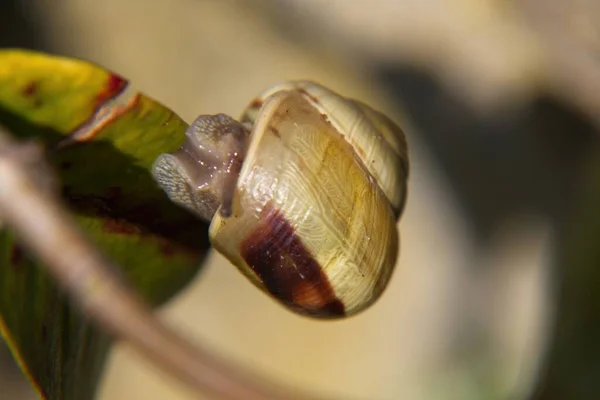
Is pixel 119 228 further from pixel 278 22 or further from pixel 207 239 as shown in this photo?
pixel 278 22

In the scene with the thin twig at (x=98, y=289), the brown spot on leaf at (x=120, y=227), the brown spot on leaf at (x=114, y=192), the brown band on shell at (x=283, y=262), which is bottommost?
the brown spot on leaf at (x=120, y=227)

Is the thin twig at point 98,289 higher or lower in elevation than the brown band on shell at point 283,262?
higher

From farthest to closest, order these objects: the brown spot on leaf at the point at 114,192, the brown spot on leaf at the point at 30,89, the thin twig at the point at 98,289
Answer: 1. the brown spot on leaf at the point at 114,192
2. the brown spot on leaf at the point at 30,89
3. the thin twig at the point at 98,289

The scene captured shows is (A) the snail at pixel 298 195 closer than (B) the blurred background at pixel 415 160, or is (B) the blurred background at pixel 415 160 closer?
(A) the snail at pixel 298 195

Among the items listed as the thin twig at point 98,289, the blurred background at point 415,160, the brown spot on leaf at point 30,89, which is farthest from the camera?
the blurred background at point 415,160

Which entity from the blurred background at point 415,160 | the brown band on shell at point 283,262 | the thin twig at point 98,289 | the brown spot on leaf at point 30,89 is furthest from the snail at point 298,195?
the blurred background at point 415,160

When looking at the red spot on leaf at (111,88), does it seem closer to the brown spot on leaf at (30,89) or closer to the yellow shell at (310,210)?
the brown spot on leaf at (30,89)
